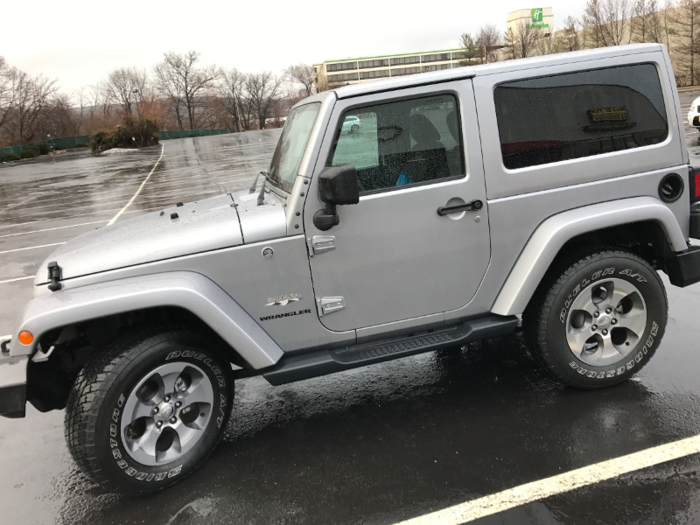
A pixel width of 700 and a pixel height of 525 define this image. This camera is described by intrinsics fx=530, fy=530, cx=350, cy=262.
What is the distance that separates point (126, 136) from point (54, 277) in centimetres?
4472

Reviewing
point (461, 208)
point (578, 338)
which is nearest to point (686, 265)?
point (578, 338)

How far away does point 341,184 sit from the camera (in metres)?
2.75

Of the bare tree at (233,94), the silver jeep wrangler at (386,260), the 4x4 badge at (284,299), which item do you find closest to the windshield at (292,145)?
the silver jeep wrangler at (386,260)

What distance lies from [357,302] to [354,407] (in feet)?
2.96

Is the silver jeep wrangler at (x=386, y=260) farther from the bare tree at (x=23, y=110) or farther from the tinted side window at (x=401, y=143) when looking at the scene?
the bare tree at (x=23, y=110)

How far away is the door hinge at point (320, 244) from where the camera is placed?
2.99 metres

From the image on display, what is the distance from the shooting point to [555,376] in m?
3.42

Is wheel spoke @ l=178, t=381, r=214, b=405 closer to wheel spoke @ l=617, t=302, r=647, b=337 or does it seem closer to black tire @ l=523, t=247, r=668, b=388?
black tire @ l=523, t=247, r=668, b=388

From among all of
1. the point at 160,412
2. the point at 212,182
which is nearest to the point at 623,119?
the point at 160,412

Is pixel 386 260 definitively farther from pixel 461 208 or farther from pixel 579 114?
pixel 579 114

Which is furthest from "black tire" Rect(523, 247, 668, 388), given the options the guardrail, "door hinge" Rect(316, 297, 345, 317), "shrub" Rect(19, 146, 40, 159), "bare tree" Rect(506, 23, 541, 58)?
"bare tree" Rect(506, 23, 541, 58)

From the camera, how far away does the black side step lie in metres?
3.06

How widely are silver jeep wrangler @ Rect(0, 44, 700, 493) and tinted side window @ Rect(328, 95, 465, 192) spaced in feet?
0.04

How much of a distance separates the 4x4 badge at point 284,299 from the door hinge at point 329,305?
0.13 m
